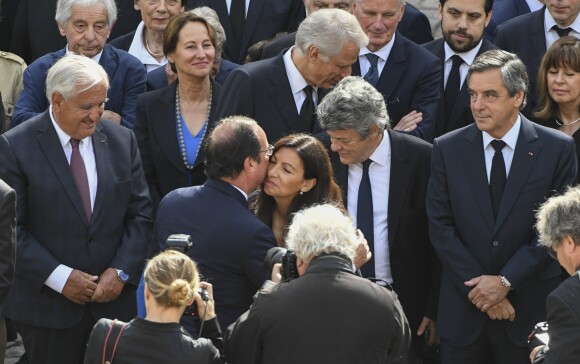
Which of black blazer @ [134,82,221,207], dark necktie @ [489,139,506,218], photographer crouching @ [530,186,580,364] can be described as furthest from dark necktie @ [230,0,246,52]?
photographer crouching @ [530,186,580,364]

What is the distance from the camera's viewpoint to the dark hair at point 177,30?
794 centimetres

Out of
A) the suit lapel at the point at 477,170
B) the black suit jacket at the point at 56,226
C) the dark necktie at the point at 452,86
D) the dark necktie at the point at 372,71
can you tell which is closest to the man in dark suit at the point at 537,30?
the dark necktie at the point at 452,86

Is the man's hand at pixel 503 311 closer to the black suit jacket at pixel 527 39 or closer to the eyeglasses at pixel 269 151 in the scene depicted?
the eyeglasses at pixel 269 151

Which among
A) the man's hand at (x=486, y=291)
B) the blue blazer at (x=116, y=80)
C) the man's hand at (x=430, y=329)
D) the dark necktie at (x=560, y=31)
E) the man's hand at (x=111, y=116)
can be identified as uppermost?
the dark necktie at (x=560, y=31)

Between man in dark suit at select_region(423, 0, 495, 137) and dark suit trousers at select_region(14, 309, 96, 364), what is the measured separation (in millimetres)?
2779

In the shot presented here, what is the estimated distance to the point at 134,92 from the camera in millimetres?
8250

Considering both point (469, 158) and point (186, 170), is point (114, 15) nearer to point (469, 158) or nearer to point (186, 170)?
point (186, 170)

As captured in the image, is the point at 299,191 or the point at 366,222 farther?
the point at 366,222

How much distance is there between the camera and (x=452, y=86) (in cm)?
825

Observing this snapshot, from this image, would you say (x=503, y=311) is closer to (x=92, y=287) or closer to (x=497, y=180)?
(x=497, y=180)

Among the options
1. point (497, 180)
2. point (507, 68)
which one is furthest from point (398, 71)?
point (497, 180)

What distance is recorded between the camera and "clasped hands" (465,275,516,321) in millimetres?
6793

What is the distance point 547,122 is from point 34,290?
338cm

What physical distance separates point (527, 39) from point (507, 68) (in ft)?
5.21
